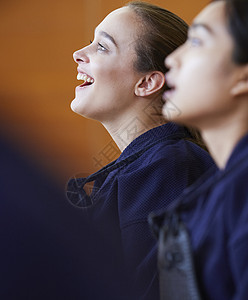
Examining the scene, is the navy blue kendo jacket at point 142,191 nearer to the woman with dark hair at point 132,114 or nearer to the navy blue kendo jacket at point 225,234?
the woman with dark hair at point 132,114

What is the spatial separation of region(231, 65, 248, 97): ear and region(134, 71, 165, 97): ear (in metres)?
0.46

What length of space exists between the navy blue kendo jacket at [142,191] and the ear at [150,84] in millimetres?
83

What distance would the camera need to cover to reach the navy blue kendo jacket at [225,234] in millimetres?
560

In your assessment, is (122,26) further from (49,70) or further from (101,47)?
(49,70)

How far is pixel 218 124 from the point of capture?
2.06 ft

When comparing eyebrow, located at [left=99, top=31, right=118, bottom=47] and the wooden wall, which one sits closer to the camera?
eyebrow, located at [left=99, top=31, right=118, bottom=47]

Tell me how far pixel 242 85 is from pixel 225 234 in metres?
0.19

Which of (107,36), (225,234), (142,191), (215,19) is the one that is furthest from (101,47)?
(225,234)

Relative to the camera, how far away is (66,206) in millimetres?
875

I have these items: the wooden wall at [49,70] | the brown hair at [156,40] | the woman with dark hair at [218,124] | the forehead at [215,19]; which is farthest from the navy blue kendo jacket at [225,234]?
the wooden wall at [49,70]

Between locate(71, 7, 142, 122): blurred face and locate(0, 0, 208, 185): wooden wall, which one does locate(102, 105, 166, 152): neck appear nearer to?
locate(71, 7, 142, 122): blurred face

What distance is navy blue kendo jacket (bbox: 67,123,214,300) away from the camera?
91 cm

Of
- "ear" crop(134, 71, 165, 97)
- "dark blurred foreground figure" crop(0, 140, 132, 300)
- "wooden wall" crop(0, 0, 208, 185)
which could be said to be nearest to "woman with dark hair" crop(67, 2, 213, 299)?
"ear" crop(134, 71, 165, 97)

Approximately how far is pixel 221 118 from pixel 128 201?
1.22 ft
